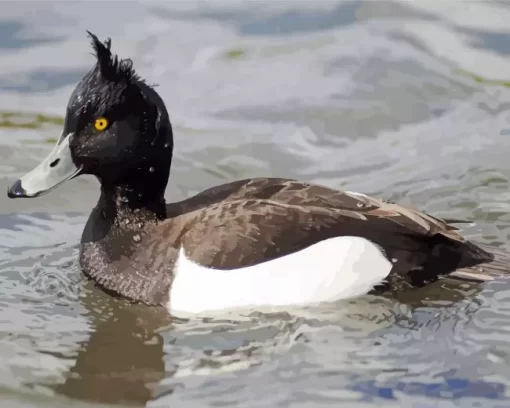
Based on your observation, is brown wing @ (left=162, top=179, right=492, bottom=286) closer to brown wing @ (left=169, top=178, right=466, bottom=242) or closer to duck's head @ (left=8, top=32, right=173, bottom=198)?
brown wing @ (left=169, top=178, right=466, bottom=242)

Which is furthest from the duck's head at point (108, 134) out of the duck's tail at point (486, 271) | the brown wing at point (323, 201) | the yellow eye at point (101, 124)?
the duck's tail at point (486, 271)

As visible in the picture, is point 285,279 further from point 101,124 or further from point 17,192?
point 17,192

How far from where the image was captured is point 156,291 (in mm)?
5391

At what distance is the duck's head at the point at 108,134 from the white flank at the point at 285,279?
642mm

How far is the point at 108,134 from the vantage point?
18.0ft

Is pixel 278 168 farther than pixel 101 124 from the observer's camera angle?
Yes

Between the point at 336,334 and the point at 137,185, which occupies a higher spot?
the point at 137,185

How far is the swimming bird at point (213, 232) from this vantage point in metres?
5.25

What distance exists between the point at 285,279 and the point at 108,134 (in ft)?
3.98

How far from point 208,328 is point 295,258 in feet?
1.84

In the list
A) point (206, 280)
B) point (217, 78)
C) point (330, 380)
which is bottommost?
point (330, 380)

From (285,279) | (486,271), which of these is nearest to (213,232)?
(285,279)

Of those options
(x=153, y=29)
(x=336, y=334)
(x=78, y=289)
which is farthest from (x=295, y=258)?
(x=153, y=29)

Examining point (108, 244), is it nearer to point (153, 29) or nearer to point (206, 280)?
point (206, 280)
